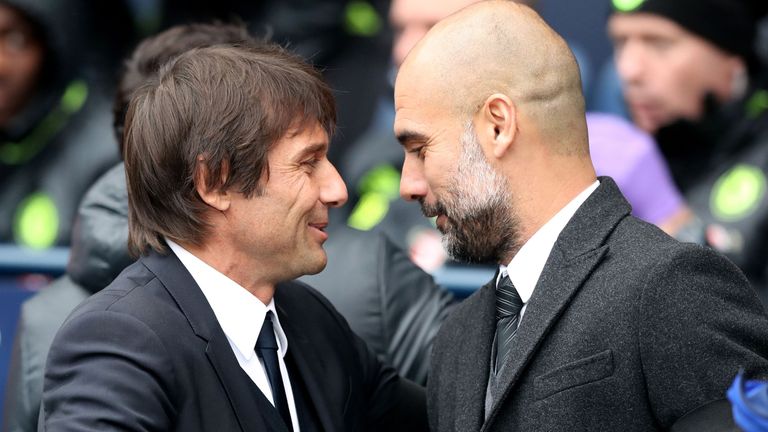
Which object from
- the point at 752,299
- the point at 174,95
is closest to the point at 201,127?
the point at 174,95

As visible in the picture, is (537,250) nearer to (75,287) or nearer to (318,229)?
(318,229)

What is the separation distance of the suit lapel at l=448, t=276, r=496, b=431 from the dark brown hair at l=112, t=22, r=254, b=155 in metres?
0.86

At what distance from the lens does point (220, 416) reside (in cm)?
217

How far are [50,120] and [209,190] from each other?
279 centimetres

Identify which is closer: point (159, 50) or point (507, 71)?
point (507, 71)

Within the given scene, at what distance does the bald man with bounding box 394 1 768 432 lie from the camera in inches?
80.4

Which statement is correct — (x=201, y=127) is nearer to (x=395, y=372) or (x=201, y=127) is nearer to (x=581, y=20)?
(x=395, y=372)

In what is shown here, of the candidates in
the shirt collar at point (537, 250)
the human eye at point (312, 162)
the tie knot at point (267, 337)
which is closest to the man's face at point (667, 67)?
the shirt collar at point (537, 250)

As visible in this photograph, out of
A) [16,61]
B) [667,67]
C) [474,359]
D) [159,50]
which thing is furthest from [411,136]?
[16,61]

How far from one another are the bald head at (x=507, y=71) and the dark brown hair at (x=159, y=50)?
0.65 meters

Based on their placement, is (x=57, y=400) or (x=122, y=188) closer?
(x=57, y=400)

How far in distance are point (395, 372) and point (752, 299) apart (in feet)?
2.88

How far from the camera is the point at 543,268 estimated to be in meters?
2.28

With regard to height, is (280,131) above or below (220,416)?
above
